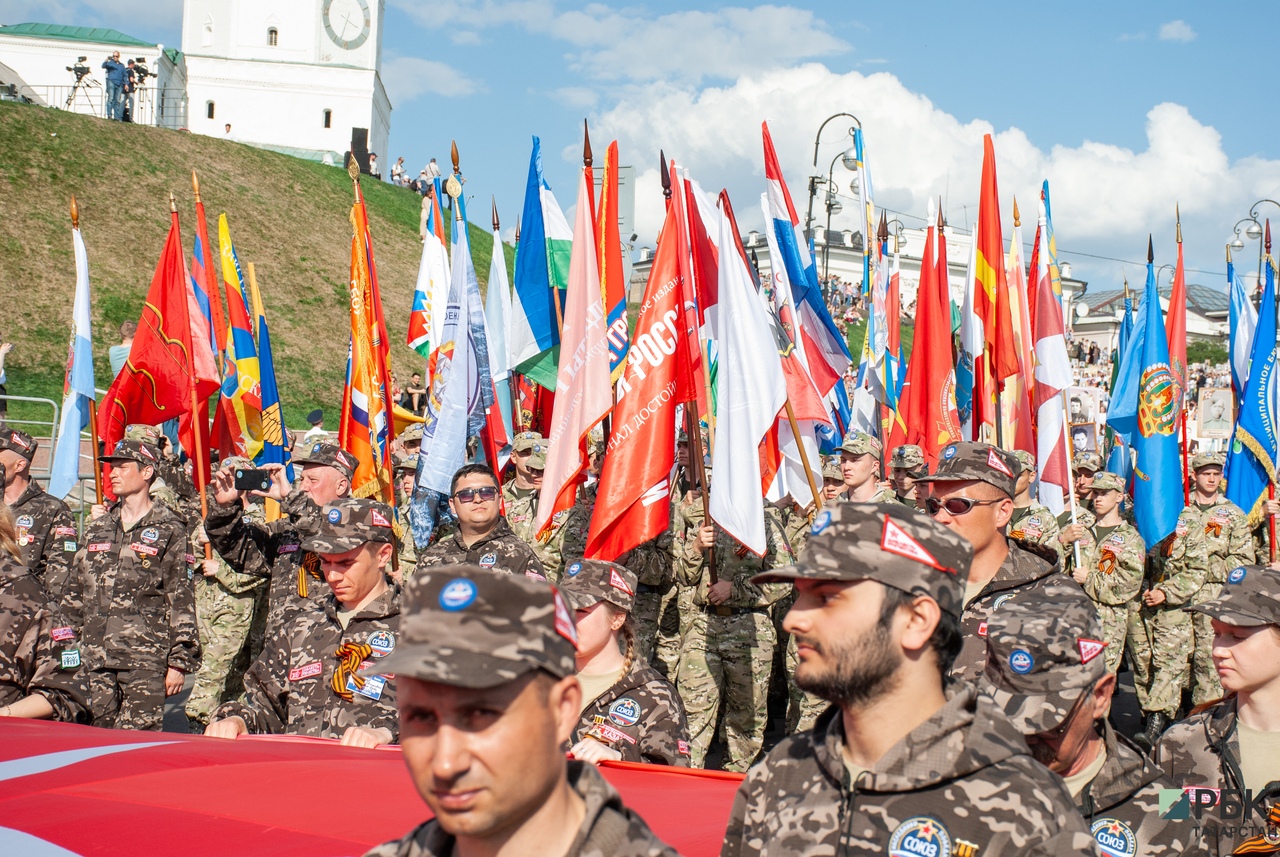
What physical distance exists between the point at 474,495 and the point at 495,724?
5.05 m

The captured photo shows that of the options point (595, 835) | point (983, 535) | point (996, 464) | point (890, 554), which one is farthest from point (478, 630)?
point (996, 464)

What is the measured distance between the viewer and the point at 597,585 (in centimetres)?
435

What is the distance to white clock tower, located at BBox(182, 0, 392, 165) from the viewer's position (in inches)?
2286

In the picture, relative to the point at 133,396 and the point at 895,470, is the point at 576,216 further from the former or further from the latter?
the point at 133,396

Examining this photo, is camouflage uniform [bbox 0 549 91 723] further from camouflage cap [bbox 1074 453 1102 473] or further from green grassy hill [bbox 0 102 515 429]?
green grassy hill [bbox 0 102 515 429]

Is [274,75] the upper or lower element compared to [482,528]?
upper

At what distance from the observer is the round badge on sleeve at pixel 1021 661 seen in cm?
295

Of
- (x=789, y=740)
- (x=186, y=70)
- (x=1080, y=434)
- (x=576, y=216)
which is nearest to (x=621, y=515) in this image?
(x=576, y=216)

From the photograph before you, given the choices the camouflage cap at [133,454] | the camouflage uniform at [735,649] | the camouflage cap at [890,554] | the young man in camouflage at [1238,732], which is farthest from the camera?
the camouflage uniform at [735,649]

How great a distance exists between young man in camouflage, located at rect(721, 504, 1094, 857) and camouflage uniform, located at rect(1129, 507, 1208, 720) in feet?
25.6

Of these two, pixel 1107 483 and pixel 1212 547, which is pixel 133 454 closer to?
pixel 1107 483

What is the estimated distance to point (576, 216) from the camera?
26.6 feet

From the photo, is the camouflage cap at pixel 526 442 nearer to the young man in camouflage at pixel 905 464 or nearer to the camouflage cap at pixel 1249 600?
the young man in camouflage at pixel 905 464

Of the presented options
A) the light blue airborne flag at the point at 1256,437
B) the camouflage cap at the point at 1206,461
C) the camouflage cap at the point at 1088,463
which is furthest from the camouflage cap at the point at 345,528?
the light blue airborne flag at the point at 1256,437
